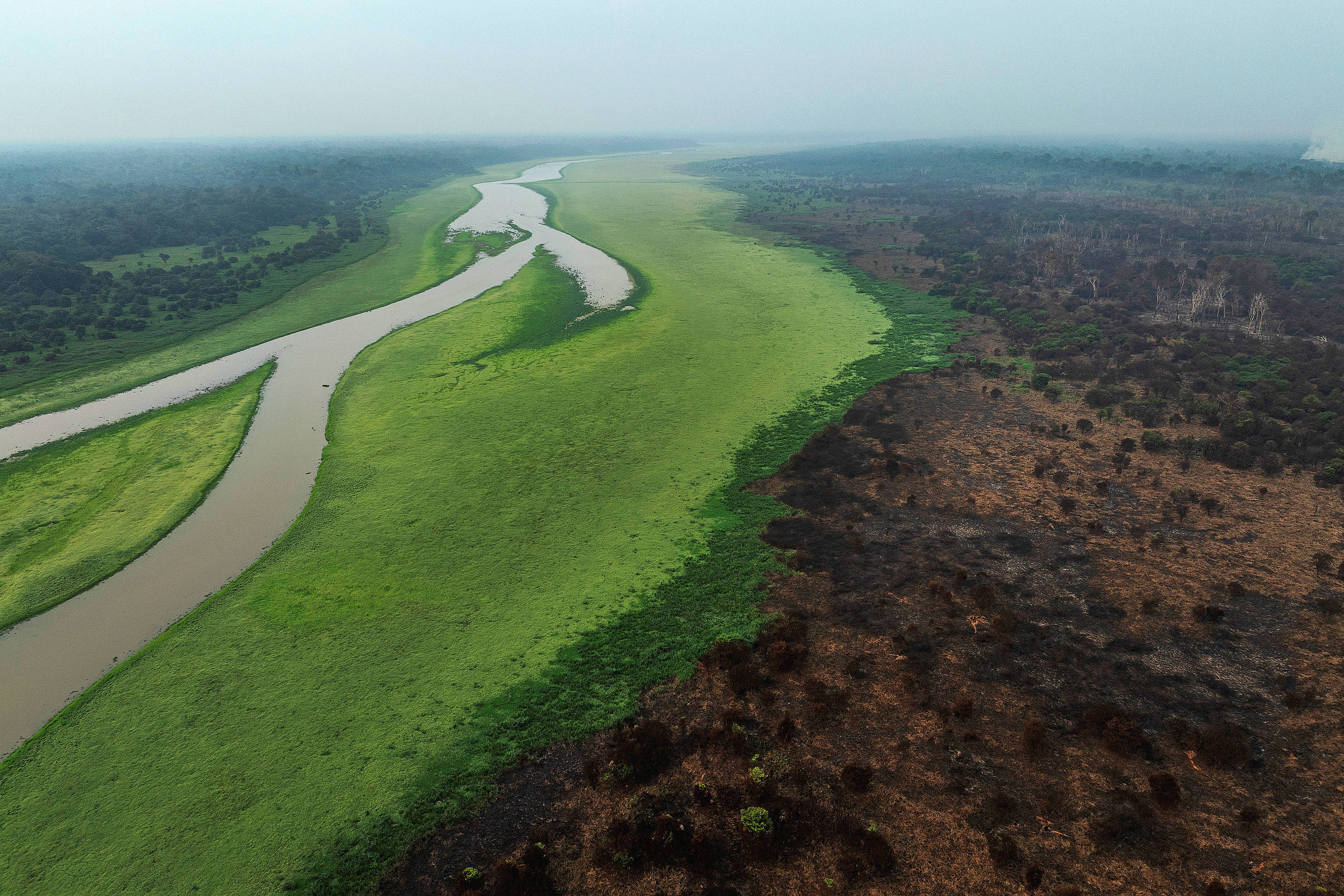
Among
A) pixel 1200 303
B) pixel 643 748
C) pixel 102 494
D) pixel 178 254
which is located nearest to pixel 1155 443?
pixel 643 748

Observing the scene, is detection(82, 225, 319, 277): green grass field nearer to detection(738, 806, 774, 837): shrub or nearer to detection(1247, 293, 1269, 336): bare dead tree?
detection(738, 806, 774, 837): shrub

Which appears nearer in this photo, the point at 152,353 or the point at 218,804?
the point at 218,804

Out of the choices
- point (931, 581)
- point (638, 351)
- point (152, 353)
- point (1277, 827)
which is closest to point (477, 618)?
point (931, 581)

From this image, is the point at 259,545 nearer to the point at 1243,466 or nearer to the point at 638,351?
the point at 638,351

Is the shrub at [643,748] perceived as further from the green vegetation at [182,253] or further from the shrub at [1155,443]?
the green vegetation at [182,253]

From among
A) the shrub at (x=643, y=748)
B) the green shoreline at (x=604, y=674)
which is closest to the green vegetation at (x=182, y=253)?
the green shoreline at (x=604, y=674)

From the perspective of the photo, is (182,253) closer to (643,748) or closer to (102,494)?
(102,494)
